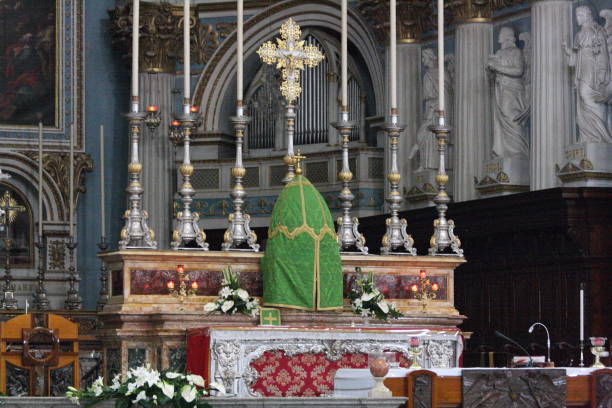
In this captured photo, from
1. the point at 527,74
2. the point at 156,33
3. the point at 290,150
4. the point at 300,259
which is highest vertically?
the point at 156,33

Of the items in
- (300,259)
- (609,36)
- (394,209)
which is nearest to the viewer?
(300,259)

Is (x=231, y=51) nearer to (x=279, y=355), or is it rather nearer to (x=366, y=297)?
(x=366, y=297)

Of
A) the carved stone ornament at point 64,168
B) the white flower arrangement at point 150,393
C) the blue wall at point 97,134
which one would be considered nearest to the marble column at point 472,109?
the blue wall at point 97,134

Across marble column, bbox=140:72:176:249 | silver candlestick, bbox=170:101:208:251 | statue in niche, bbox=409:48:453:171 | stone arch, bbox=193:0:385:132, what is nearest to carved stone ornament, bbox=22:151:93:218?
marble column, bbox=140:72:176:249

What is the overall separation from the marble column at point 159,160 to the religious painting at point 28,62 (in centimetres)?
156

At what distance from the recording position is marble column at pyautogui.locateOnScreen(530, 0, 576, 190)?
18.2 meters

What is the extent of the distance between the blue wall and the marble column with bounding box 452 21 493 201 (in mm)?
6946

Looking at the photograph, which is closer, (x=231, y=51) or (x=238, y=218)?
(x=238, y=218)

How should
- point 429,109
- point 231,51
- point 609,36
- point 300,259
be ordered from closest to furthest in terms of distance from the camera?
point 300,259 → point 609,36 → point 429,109 → point 231,51

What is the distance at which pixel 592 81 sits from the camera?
58.5 ft

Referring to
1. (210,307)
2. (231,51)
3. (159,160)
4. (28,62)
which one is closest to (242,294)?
(210,307)

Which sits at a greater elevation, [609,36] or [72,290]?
[609,36]

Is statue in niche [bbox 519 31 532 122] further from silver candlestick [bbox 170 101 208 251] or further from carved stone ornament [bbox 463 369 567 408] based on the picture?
carved stone ornament [bbox 463 369 567 408]

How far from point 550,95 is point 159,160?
8019mm
